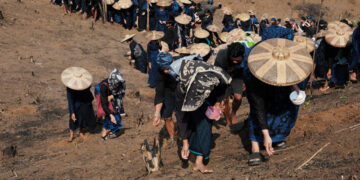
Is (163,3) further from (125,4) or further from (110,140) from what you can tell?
(110,140)

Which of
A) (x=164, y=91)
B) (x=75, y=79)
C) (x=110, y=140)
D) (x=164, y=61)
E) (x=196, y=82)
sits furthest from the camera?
(x=110, y=140)

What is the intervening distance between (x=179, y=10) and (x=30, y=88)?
7.26m

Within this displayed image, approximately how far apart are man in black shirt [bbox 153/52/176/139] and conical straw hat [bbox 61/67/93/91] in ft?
4.72

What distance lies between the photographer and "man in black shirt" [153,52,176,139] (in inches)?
175

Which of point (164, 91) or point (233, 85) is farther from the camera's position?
point (233, 85)

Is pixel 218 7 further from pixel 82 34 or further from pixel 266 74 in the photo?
pixel 266 74

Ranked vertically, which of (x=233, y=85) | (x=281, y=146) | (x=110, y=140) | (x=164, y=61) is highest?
(x=164, y=61)

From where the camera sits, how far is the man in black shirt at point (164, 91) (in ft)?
14.6

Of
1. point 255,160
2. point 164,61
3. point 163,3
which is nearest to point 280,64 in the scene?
point 255,160

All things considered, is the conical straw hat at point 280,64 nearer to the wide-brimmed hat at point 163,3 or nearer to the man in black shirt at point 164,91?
the man in black shirt at point 164,91

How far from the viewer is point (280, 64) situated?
3.43 metres

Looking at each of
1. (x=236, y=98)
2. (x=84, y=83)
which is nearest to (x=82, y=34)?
(x=84, y=83)

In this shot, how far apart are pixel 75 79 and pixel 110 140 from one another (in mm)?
1262

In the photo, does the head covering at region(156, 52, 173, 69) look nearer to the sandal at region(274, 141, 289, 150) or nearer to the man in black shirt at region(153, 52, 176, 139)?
the man in black shirt at region(153, 52, 176, 139)
